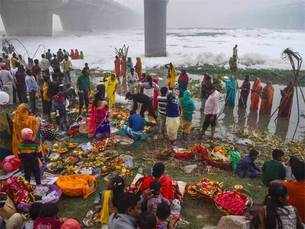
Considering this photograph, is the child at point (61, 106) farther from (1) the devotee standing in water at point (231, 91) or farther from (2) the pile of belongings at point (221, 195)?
(1) the devotee standing in water at point (231, 91)

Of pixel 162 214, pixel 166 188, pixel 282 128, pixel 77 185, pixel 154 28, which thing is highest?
pixel 154 28

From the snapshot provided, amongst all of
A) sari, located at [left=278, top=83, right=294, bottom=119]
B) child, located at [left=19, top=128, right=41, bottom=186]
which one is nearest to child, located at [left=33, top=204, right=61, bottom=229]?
child, located at [left=19, top=128, right=41, bottom=186]

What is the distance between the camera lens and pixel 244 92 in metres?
15.8

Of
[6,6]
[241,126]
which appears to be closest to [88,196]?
[241,126]

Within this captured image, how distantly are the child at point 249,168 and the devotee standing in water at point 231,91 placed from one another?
7.07 metres

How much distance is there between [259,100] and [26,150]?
1043 centimetres

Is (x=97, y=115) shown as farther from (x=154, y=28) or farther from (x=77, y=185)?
(x=154, y=28)

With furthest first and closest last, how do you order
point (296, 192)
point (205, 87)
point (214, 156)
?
point (205, 87) → point (214, 156) → point (296, 192)

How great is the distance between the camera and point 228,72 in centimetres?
2431

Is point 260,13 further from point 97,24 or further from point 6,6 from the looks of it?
point 6,6

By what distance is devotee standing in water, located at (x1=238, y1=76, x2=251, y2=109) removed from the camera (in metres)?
15.7

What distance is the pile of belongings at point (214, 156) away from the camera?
31.2 ft


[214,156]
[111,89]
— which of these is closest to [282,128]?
[214,156]

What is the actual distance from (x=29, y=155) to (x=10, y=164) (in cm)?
128
